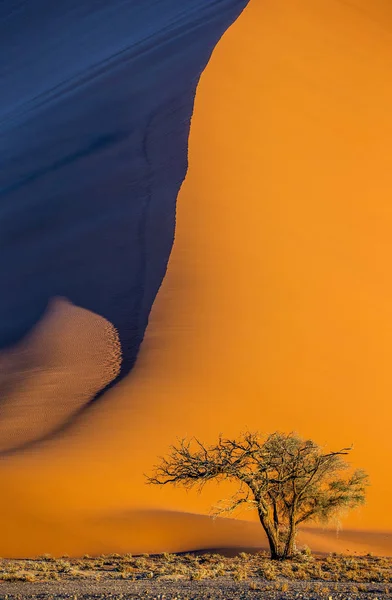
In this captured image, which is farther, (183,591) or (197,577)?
(197,577)

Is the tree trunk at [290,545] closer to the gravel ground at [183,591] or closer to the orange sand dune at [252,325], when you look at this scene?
the orange sand dune at [252,325]

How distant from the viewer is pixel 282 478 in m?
11.7

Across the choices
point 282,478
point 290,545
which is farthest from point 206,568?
point 282,478

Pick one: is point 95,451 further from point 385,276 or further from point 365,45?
point 365,45

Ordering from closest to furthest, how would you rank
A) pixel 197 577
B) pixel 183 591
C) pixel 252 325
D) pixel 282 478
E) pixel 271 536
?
pixel 183 591
pixel 197 577
pixel 271 536
pixel 282 478
pixel 252 325

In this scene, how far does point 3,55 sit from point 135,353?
1939 inches

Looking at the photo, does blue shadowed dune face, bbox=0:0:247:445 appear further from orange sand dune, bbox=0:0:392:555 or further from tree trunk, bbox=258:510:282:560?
tree trunk, bbox=258:510:282:560

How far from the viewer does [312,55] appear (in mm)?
32812

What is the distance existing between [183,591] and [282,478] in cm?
361

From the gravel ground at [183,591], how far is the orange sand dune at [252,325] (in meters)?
3.67

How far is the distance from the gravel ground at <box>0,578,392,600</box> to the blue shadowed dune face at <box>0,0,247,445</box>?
6.88m

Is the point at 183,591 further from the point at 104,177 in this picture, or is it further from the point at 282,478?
the point at 104,177

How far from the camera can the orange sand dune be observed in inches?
541

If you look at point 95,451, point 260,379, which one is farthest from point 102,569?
point 260,379
